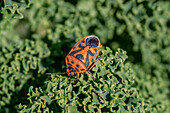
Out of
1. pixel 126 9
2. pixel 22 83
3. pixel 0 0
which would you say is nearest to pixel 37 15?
pixel 0 0

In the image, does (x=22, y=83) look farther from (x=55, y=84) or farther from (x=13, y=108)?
(x=55, y=84)

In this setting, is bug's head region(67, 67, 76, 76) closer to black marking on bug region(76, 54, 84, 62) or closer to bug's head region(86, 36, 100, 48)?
black marking on bug region(76, 54, 84, 62)

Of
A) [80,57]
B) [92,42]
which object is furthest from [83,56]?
[92,42]

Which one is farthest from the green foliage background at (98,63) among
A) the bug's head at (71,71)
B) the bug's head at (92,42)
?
the bug's head at (92,42)

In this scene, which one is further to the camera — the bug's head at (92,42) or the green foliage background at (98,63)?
the bug's head at (92,42)

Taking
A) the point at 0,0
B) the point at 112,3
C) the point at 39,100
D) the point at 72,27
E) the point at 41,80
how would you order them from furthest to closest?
the point at 112,3 < the point at 72,27 < the point at 41,80 < the point at 0,0 < the point at 39,100

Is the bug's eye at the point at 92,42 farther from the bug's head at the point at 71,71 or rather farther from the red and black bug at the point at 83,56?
the bug's head at the point at 71,71
